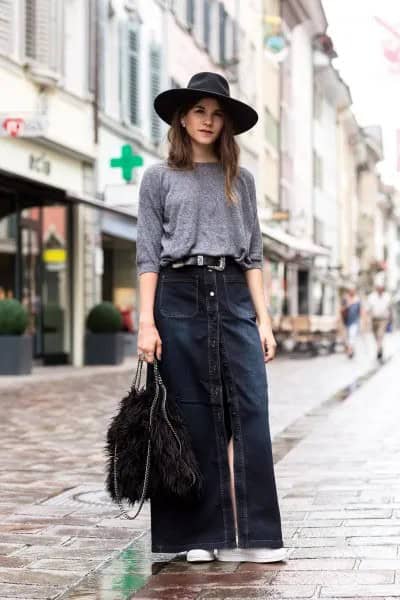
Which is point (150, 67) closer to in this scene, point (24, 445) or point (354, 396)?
point (354, 396)

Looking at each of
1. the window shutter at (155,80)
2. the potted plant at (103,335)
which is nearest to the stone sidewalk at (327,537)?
the potted plant at (103,335)

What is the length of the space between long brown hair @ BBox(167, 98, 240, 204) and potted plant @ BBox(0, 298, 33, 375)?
12657 millimetres

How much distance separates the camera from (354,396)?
14.0 meters

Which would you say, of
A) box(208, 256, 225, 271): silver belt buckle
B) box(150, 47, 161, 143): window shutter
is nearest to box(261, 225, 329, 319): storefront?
box(150, 47, 161, 143): window shutter

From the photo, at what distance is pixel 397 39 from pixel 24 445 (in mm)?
3781

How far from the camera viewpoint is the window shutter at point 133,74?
25297mm

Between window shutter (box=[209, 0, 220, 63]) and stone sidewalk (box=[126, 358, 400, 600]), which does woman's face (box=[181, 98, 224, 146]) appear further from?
window shutter (box=[209, 0, 220, 63])

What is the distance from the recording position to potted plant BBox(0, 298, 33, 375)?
1716 cm

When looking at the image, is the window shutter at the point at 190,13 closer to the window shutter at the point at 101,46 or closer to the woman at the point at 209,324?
the window shutter at the point at 101,46

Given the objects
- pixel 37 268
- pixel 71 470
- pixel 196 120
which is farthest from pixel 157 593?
pixel 37 268

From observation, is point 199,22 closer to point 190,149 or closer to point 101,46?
point 101,46

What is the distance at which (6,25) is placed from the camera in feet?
61.7

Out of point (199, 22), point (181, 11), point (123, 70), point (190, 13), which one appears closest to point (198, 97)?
point (123, 70)

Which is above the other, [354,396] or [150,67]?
[150,67]
